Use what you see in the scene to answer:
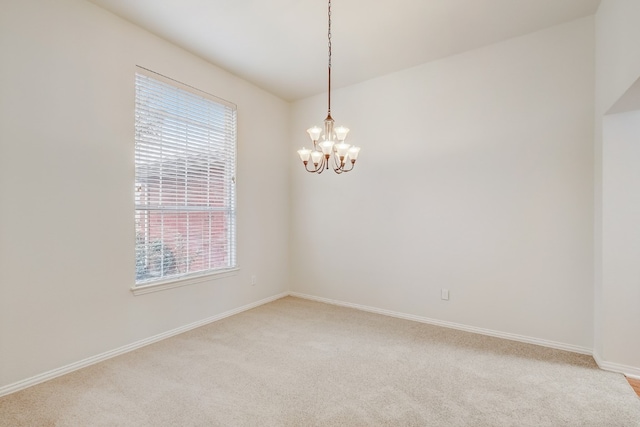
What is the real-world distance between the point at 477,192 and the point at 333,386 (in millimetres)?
2408

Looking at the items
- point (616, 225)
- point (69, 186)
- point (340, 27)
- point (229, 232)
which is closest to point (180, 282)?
point (229, 232)

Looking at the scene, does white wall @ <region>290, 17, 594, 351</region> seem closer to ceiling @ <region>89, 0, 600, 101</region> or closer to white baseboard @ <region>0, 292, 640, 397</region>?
white baseboard @ <region>0, 292, 640, 397</region>

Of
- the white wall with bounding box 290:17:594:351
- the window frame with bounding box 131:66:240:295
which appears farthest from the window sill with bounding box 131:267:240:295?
the white wall with bounding box 290:17:594:351

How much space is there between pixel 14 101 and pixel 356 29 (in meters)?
2.83

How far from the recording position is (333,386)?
2.20 m

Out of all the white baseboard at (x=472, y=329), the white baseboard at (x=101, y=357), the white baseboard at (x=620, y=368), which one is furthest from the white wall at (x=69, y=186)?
the white baseboard at (x=620, y=368)

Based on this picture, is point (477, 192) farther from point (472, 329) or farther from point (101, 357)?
point (101, 357)

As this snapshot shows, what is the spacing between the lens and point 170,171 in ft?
10.3

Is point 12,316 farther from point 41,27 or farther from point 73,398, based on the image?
point 41,27

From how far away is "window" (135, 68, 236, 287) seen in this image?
2.95m

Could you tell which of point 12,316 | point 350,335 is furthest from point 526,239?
point 12,316

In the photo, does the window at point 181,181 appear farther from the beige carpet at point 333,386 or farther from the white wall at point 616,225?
the white wall at point 616,225

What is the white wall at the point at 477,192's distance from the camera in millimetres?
2771

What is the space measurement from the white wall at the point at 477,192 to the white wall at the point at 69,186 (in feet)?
7.53
